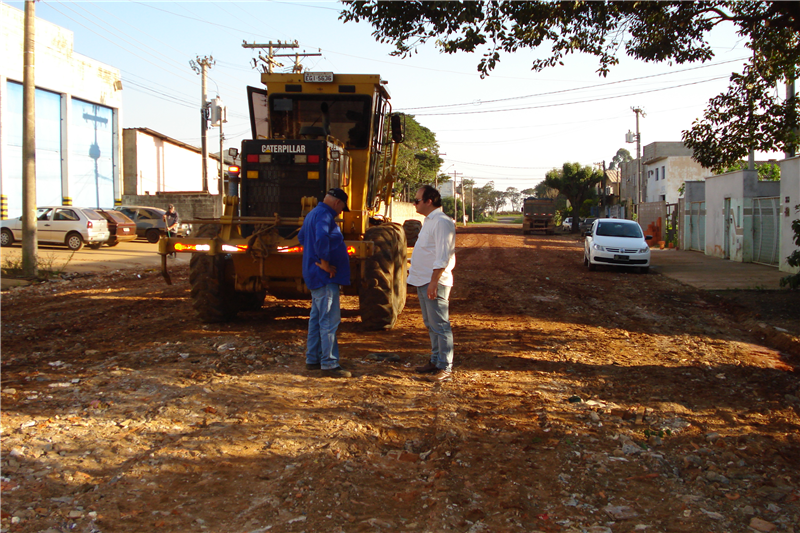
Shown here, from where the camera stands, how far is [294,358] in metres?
7.07

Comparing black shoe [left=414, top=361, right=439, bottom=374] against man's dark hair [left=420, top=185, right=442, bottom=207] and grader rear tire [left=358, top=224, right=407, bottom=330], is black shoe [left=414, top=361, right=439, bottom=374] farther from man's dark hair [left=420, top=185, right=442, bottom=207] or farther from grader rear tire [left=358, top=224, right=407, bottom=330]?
grader rear tire [left=358, top=224, right=407, bottom=330]

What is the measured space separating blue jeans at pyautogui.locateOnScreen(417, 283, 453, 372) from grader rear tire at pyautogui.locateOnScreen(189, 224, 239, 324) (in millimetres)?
3327

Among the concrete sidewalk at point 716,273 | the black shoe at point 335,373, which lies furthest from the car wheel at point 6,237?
the concrete sidewalk at point 716,273

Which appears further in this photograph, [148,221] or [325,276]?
[148,221]

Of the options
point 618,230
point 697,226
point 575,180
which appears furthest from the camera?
point 575,180

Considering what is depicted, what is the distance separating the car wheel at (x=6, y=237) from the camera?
2234 centimetres

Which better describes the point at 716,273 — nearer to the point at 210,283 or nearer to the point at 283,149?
the point at 283,149

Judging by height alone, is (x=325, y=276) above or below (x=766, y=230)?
below

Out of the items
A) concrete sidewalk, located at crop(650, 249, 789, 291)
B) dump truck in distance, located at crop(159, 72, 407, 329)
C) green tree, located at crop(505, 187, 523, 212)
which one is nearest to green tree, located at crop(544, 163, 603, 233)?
concrete sidewalk, located at crop(650, 249, 789, 291)

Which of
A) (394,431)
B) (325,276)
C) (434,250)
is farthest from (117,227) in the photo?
(394,431)

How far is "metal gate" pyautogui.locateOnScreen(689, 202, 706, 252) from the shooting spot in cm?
2625

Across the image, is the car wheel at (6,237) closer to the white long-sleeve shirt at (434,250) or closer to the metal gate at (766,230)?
the white long-sleeve shirt at (434,250)

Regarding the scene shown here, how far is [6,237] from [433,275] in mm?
21608

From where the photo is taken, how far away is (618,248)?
59.5 feet
